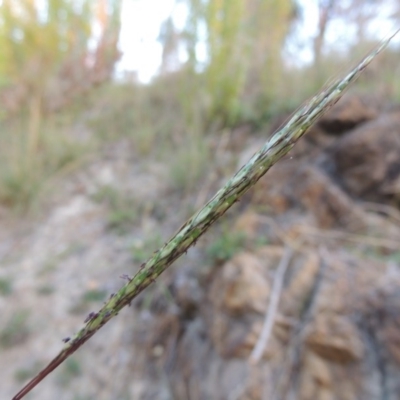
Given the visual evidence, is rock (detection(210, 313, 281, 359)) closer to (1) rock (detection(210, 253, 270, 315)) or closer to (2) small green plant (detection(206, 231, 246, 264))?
(1) rock (detection(210, 253, 270, 315))

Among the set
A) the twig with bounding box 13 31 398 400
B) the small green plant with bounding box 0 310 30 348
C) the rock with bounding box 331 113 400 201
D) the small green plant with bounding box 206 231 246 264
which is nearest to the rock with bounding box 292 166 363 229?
the rock with bounding box 331 113 400 201

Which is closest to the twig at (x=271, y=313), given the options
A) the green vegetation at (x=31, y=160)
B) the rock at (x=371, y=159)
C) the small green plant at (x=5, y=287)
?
the rock at (x=371, y=159)

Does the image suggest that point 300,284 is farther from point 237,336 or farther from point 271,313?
point 237,336

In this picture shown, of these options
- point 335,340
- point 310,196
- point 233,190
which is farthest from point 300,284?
point 233,190

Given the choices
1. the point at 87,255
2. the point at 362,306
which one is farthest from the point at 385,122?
the point at 87,255

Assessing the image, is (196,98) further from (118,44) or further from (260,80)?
(118,44)

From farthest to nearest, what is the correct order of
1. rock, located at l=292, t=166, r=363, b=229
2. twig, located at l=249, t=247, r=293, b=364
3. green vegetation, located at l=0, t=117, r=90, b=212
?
1. green vegetation, located at l=0, t=117, r=90, b=212
2. rock, located at l=292, t=166, r=363, b=229
3. twig, located at l=249, t=247, r=293, b=364
